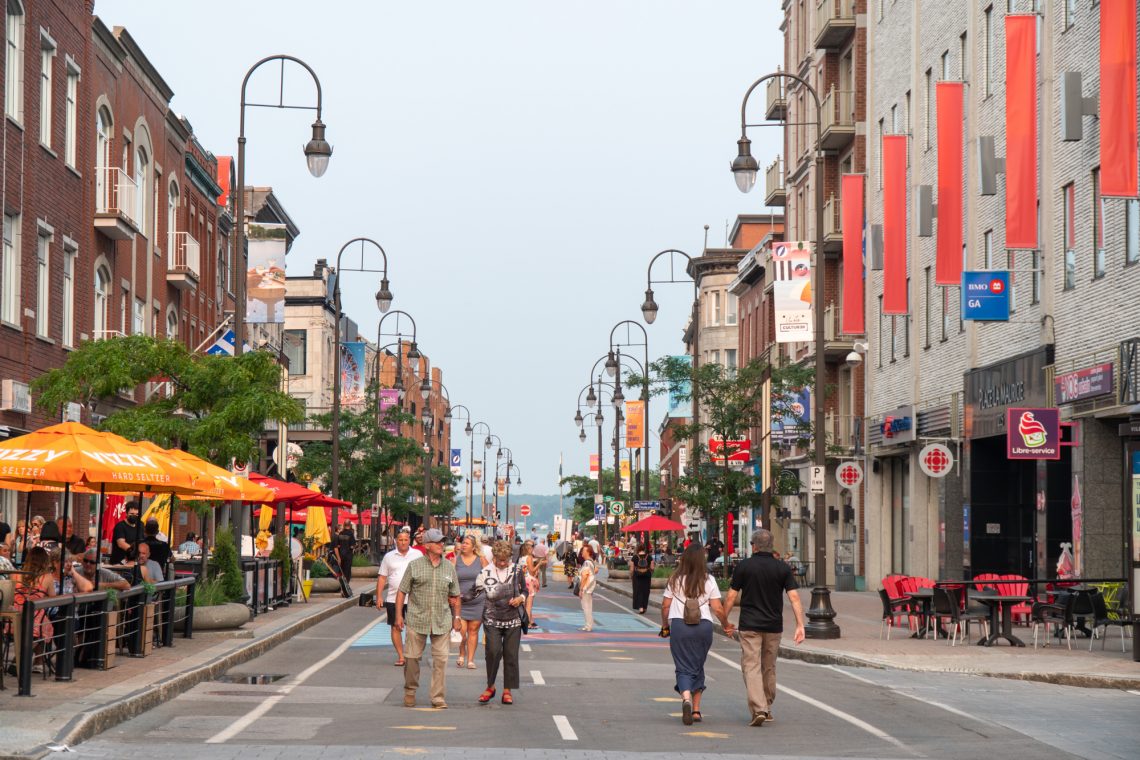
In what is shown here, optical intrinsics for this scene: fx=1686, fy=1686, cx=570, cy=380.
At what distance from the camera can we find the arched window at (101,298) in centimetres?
3941

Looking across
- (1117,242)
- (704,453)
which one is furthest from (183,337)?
(1117,242)

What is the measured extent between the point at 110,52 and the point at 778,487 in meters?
20.0

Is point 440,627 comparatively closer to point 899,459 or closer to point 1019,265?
point 1019,265

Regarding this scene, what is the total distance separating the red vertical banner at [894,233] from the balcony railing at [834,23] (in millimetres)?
10956

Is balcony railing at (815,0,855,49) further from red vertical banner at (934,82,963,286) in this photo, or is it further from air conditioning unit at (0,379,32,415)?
air conditioning unit at (0,379,32,415)

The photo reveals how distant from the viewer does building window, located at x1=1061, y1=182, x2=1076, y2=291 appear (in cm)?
3102

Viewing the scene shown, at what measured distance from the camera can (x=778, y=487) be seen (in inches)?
1734

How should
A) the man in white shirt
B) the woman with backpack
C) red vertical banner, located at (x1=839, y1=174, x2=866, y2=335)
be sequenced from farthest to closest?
red vertical banner, located at (x1=839, y1=174, x2=866, y2=335)
the man in white shirt
the woman with backpack

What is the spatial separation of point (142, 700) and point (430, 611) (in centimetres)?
297

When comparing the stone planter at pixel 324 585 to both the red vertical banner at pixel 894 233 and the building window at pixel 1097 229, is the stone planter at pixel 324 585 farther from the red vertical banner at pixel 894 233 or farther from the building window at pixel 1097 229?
the building window at pixel 1097 229

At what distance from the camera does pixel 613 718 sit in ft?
52.4

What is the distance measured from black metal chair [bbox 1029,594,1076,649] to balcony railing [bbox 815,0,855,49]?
28.9 meters

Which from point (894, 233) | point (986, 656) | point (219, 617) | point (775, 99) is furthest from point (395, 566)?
point (775, 99)

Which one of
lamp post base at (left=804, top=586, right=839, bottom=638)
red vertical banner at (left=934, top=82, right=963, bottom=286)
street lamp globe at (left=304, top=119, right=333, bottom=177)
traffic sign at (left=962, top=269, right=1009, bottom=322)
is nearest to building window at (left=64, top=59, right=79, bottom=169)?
street lamp globe at (left=304, top=119, right=333, bottom=177)
